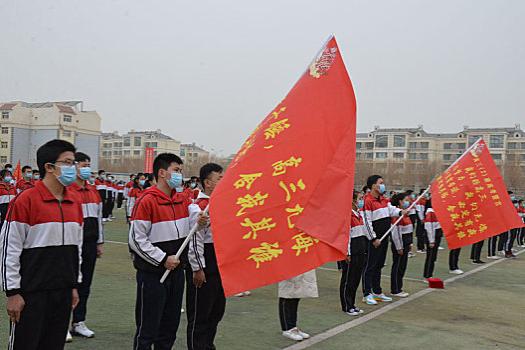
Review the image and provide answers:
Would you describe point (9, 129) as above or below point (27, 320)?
above

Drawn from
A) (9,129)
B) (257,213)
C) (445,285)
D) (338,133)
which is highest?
(9,129)

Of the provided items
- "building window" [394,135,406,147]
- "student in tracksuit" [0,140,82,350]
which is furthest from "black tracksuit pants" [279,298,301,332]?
"building window" [394,135,406,147]

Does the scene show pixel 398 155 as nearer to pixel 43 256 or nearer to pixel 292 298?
pixel 292 298

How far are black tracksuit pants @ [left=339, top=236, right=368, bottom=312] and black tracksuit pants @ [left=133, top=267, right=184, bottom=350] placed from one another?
12.1 ft

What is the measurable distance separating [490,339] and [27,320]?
5628 mm

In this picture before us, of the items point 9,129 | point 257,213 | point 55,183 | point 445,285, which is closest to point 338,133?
point 257,213

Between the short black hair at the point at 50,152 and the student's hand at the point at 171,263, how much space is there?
3.82 ft

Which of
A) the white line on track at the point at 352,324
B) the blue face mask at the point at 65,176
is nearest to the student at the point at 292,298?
the white line on track at the point at 352,324

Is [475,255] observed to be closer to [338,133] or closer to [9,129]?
[338,133]

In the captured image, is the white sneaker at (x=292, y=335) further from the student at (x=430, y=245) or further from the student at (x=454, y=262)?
the student at (x=454, y=262)

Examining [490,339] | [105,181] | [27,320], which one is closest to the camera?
[27,320]

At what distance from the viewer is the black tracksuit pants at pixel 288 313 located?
6270 mm

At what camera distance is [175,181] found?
15.1 ft

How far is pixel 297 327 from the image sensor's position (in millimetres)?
6656
